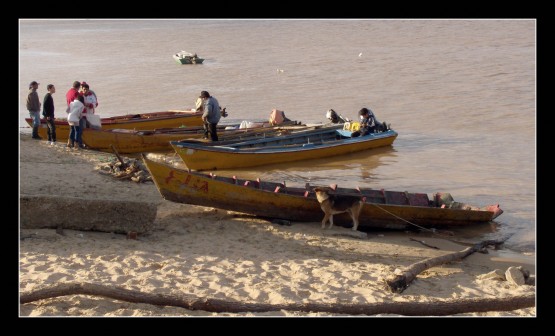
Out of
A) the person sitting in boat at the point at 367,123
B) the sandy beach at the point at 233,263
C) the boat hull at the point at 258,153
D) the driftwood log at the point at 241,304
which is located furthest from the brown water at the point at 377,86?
the driftwood log at the point at 241,304

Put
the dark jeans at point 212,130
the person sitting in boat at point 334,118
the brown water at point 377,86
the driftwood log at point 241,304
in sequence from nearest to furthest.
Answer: the driftwood log at point 241,304 → the brown water at point 377,86 → the dark jeans at point 212,130 → the person sitting in boat at point 334,118

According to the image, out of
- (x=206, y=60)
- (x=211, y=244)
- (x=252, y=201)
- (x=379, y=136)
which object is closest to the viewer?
(x=211, y=244)

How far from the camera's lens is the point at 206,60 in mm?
42281

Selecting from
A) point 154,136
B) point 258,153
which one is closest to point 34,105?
point 154,136

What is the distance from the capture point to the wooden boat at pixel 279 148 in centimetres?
1664

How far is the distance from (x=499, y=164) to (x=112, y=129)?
9952 mm

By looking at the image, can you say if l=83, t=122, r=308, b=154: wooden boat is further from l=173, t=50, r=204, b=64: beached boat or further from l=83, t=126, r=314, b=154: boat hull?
l=173, t=50, r=204, b=64: beached boat

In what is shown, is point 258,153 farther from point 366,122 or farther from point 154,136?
point 366,122

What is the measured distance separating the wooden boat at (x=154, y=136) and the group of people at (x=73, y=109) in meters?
0.49

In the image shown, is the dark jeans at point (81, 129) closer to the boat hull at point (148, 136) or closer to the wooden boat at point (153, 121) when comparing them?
the boat hull at point (148, 136)

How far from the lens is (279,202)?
11.8 metres

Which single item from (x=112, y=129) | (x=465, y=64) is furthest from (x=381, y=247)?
(x=465, y=64)

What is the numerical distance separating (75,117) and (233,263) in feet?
27.7

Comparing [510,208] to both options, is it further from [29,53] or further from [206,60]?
[29,53]
